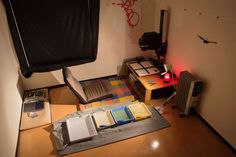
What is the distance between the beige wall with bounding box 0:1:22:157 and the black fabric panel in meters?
0.13

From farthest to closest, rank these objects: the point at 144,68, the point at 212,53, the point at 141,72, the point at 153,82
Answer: the point at 144,68
the point at 141,72
the point at 153,82
the point at 212,53

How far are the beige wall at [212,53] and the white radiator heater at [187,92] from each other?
0.27 ft

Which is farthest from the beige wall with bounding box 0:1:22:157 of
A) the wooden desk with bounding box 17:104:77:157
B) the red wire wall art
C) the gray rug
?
the red wire wall art

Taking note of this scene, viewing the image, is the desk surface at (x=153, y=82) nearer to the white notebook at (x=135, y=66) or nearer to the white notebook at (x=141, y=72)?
the white notebook at (x=141, y=72)

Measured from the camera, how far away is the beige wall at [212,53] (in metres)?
1.69

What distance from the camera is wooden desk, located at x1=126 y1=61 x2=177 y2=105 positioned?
7.84 ft

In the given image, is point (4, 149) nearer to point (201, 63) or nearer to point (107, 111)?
point (107, 111)

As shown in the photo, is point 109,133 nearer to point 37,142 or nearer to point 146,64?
point 37,142

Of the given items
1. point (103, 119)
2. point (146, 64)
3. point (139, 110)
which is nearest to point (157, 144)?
point (139, 110)

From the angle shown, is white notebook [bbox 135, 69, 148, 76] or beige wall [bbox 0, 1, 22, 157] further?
white notebook [bbox 135, 69, 148, 76]

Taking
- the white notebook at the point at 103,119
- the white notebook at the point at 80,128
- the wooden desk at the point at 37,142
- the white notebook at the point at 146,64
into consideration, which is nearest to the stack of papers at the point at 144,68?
the white notebook at the point at 146,64

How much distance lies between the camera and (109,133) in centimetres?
205

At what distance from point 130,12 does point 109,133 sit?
1.60 m

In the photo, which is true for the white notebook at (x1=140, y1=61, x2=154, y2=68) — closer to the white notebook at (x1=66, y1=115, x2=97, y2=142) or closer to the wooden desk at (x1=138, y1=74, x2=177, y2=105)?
the wooden desk at (x1=138, y1=74, x2=177, y2=105)
